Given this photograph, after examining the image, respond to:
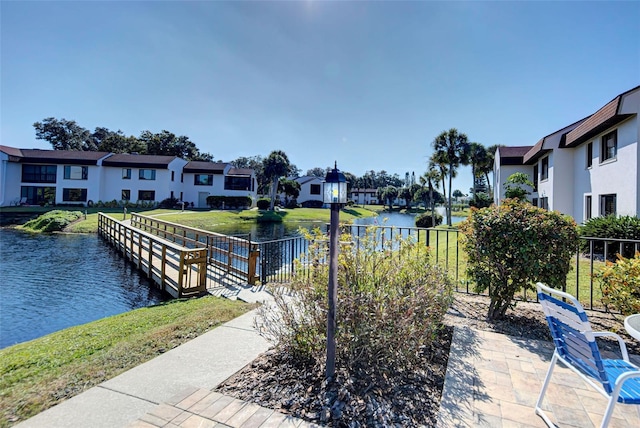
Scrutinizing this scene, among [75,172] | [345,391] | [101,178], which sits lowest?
[345,391]

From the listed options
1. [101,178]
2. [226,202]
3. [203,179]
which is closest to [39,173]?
[101,178]

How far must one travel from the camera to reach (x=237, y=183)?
118ft

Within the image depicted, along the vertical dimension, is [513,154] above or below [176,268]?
above

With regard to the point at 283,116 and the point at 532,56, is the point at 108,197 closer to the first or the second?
the point at 283,116

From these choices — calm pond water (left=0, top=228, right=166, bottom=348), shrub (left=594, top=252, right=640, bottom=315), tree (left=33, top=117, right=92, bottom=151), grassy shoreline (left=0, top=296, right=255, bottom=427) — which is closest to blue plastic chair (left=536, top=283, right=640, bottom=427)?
shrub (left=594, top=252, right=640, bottom=315)

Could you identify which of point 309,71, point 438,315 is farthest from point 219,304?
point 309,71

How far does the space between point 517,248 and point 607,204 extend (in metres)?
11.6

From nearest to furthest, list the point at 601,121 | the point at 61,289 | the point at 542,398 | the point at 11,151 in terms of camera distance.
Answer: the point at 542,398, the point at 61,289, the point at 601,121, the point at 11,151

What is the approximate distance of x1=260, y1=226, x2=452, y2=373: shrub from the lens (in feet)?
8.29

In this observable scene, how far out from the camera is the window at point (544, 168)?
53.4 feet

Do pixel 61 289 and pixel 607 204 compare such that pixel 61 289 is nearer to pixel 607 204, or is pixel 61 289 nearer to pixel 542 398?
pixel 542 398

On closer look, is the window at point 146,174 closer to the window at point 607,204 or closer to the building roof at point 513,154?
the building roof at point 513,154

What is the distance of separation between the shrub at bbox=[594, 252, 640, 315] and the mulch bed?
1.68 feet

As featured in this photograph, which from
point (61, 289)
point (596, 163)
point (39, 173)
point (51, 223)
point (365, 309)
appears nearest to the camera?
point (365, 309)
